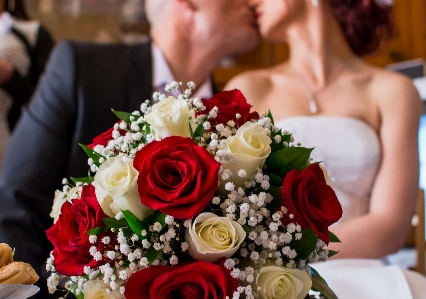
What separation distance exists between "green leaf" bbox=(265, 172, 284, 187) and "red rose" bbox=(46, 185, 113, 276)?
0.61ft

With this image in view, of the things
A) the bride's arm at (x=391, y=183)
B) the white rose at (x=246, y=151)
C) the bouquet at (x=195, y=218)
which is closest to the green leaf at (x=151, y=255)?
the bouquet at (x=195, y=218)

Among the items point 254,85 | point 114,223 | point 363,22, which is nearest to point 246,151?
point 114,223

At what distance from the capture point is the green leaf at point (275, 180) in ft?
1.90

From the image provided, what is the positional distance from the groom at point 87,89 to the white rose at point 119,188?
1.45ft

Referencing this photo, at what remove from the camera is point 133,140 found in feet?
1.98

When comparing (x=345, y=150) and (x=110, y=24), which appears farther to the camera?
(x=110, y=24)

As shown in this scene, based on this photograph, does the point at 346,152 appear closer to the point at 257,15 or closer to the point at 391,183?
the point at 391,183

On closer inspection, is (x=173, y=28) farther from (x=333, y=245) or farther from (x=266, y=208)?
(x=266, y=208)

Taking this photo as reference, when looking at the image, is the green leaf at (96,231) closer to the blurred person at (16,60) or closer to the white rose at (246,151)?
the white rose at (246,151)

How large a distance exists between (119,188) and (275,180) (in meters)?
0.18

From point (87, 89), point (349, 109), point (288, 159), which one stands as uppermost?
point (288, 159)

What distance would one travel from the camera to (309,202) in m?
0.55

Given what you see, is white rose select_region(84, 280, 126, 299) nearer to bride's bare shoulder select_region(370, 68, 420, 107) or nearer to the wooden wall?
bride's bare shoulder select_region(370, 68, 420, 107)

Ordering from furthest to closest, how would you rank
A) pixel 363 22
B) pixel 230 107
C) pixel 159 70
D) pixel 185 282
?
pixel 363 22
pixel 159 70
pixel 230 107
pixel 185 282
